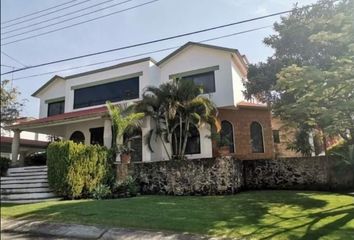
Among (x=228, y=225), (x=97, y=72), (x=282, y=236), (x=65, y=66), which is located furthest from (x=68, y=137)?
(x=282, y=236)

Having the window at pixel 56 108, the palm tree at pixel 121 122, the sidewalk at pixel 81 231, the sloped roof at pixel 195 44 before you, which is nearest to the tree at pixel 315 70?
the sloped roof at pixel 195 44

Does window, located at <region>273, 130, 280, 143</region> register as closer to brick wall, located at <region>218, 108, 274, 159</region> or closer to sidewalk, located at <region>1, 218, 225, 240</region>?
brick wall, located at <region>218, 108, 274, 159</region>

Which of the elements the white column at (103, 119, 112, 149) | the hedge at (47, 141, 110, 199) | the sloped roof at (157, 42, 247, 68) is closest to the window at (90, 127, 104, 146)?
the white column at (103, 119, 112, 149)

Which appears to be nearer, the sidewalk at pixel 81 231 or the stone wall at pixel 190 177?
the sidewalk at pixel 81 231

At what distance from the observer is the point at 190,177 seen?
15.4 metres

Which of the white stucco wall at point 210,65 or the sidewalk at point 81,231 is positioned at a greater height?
the white stucco wall at point 210,65

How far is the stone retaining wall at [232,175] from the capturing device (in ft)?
50.1

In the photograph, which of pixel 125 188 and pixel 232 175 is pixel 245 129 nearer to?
pixel 232 175

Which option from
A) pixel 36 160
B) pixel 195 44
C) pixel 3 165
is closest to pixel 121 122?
pixel 3 165

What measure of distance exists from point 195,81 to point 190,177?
652cm

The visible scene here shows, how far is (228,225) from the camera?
8.99 meters

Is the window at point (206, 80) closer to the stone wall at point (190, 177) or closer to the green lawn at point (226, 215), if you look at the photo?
the stone wall at point (190, 177)

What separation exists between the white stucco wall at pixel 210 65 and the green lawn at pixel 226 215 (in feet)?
22.5

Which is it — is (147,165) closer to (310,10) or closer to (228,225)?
(228,225)
